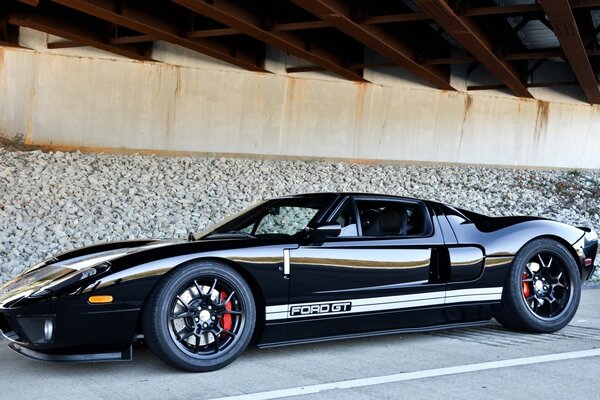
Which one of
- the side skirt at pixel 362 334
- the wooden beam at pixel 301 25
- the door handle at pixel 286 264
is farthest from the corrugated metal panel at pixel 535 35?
the door handle at pixel 286 264

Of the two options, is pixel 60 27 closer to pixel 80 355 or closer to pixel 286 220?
pixel 286 220

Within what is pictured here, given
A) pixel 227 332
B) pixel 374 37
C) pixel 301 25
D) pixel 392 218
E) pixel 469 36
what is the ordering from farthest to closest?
pixel 374 37
pixel 301 25
pixel 469 36
pixel 392 218
pixel 227 332

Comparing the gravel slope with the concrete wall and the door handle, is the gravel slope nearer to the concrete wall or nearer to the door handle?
the concrete wall

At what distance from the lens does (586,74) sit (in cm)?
1673

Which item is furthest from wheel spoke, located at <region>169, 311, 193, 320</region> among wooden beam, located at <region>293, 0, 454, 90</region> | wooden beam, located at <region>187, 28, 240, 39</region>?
wooden beam, located at <region>187, 28, 240, 39</region>

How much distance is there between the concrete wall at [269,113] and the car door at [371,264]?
11808 mm

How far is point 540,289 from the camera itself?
18.5 ft

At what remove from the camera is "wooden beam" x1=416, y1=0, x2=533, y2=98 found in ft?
37.5

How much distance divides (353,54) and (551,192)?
5996mm

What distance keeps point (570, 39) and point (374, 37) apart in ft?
12.3

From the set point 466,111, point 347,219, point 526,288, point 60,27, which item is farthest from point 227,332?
point 466,111

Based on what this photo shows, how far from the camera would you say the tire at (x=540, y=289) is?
5457 mm

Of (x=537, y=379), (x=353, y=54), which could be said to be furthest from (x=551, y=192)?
(x=537, y=379)

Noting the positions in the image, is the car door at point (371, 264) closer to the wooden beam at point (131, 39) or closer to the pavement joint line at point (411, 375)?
the pavement joint line at point (411, 375)
